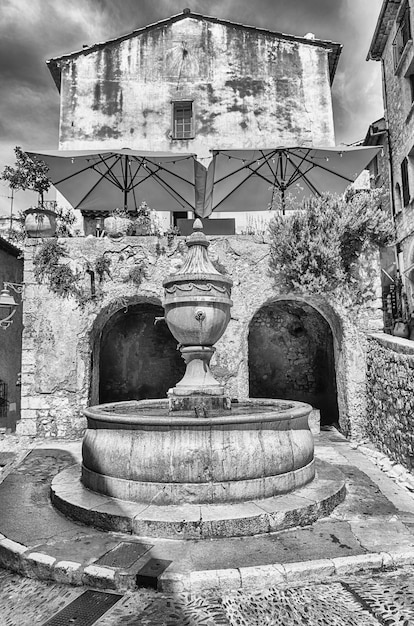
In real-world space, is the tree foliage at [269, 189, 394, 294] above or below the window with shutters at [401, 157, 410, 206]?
below

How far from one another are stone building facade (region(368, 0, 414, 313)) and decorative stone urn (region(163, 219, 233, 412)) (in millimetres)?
10692

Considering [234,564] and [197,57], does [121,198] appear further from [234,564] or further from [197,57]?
[234,564]

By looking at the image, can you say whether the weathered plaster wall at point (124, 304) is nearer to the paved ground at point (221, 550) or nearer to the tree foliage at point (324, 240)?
the tree foliage at point (324, 240)

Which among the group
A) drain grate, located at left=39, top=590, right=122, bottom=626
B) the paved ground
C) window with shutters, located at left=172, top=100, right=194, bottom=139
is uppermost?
window with shutters, located at left=172, top=100, right=194, bottom=139

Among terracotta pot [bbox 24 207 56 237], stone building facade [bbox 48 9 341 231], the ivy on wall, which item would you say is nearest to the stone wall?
the ivy on wall

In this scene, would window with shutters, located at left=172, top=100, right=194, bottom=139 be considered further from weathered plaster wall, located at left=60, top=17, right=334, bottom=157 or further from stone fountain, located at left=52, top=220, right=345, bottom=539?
stone fountain, located at left=52, top=220, right=345, bottom=539

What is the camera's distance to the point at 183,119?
15.5m

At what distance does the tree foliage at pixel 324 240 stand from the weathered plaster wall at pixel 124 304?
372 mm

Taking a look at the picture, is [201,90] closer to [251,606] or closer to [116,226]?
[116,226]

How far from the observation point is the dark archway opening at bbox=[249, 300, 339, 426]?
1159 centimetres

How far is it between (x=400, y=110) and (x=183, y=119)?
→ 24.2 ft

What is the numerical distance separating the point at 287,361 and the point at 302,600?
9.03 meters

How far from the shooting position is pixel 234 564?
10.6ft

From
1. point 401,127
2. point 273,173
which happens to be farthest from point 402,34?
point 273,173
